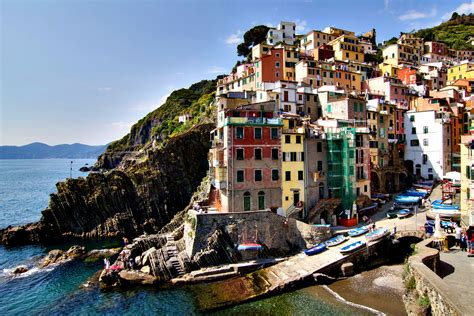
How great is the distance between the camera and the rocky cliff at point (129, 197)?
2074 inches

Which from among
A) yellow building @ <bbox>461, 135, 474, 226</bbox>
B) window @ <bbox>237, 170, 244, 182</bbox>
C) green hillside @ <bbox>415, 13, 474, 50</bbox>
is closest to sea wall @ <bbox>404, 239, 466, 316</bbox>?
yellow building @ <bbox>461, 135, 474, 226</bbox>

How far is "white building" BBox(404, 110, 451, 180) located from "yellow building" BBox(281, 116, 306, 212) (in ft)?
96.6

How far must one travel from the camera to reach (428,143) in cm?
5588

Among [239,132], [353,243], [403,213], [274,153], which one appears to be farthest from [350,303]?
[239,132]

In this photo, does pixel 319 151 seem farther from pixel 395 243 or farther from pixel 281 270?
pixel 281 270

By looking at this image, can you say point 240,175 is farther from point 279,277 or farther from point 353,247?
point 353,247

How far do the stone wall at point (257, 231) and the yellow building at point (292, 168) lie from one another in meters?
3.35

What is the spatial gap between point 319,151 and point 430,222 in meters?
14.1

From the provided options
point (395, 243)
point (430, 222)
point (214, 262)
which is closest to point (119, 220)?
point (214, 262)

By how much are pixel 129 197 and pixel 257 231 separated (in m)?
31.0

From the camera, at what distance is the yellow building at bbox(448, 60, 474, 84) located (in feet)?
271

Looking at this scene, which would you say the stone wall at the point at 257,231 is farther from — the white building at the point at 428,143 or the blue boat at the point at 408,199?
A: the white building at the point at 428,143

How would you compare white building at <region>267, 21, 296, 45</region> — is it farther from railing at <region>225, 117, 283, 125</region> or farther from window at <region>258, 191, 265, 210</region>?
window at <region>258, 191, 265, 210</region>

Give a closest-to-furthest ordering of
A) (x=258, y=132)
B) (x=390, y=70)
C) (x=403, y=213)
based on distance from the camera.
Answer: (x=258, y=132), (x=403, y=213), (x=390, y=70)
